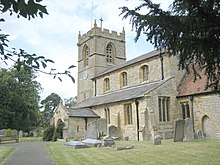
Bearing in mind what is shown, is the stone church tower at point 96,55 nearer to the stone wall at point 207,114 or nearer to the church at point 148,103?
the church at point 148,103

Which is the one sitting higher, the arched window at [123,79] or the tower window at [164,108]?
the arched window at [123,79]

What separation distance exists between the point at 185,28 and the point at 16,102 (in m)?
39.8

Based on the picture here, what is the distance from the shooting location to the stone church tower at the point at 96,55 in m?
39.6

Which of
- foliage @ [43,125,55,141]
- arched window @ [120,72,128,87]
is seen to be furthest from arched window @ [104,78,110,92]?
foliage @ [43,125,55,141]

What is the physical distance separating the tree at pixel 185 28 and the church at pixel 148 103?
43.8 ft

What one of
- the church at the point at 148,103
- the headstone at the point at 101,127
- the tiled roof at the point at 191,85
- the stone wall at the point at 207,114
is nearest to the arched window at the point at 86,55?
the church at the point at 148,103

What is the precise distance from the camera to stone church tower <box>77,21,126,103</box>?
39594 millimetres

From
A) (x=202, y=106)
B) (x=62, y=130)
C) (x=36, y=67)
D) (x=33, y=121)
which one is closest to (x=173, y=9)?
(x=36, y=67)

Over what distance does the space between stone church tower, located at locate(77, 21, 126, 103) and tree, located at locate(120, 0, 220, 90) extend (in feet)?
103

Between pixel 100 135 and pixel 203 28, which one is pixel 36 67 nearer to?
pixel 203 28

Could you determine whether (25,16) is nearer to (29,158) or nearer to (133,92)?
(29,158)

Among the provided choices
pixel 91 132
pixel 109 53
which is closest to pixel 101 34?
pixel 109 53

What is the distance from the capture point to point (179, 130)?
1864 centimetres

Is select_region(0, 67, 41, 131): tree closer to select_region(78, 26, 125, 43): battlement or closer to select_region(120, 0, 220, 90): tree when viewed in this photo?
select_region(78, 26, 125, 43): battlement
